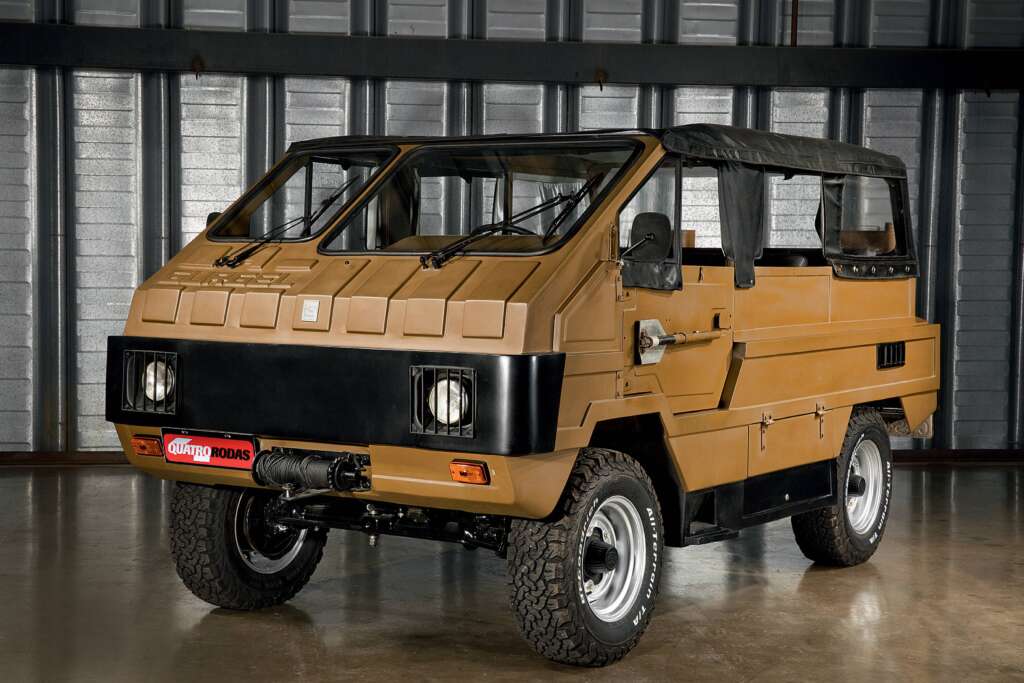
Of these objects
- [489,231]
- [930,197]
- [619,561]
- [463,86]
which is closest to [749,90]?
[930,197]

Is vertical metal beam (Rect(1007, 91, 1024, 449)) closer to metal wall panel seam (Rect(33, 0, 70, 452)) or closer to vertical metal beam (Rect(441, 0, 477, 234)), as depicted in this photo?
vertical metal beam (Rect(441, 0, 477, 234))

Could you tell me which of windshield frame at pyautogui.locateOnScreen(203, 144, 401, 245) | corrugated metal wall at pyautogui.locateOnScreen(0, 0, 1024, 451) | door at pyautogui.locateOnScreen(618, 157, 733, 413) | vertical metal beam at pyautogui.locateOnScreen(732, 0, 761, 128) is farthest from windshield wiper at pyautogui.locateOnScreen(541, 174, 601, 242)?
vertical metal beam at pyautogui.locateOnScreen(732, 0, 761, 128)

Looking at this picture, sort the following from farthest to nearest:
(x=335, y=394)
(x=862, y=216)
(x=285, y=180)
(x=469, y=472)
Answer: (x=862, y=216) → (x=285, y=180) → (x=335, y=394) → (x=469, y=472)

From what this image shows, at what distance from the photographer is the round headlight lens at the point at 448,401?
5.52 metres

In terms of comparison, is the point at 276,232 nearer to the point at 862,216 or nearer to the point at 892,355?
the point at 862,216

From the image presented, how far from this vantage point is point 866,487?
27.9ft

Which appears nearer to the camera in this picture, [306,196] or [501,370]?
[501,370]

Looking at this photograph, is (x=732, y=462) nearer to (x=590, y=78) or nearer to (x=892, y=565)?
(x=892, y=565)

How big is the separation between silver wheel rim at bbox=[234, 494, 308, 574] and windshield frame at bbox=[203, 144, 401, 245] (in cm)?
132

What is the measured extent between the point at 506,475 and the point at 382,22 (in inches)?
302

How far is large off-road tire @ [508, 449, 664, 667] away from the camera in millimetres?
5793

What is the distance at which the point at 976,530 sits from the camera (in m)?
9.45

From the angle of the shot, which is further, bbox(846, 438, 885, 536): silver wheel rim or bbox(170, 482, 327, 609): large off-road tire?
bbox(846, 438, 885, 536): silver wheel rim

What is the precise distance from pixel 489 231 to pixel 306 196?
4.68 ft
